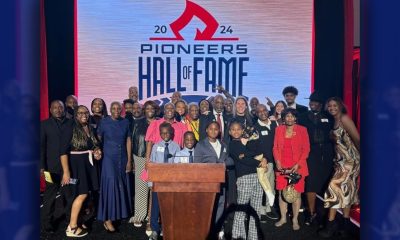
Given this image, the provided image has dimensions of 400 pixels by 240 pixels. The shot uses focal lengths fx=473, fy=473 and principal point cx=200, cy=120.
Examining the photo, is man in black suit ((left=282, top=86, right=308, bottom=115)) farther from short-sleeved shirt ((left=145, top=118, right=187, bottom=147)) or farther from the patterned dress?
short-sleeved shirt ((left=145, top=118, right=187, bottom=147))

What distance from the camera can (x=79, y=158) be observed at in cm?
502

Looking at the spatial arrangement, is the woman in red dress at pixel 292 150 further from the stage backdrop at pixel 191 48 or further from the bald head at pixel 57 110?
the bald head at pixel 57 110

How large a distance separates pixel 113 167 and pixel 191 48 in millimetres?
2097

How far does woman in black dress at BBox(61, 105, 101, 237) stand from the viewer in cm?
497

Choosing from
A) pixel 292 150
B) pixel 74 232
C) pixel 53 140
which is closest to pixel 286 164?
pixel 292 150

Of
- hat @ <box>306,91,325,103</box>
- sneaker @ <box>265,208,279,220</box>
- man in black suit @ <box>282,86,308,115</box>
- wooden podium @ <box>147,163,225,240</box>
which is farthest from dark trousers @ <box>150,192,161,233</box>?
hat @ <box>306,91,325,103</box>

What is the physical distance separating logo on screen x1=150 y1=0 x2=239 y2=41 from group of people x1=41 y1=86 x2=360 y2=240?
3.08 feet

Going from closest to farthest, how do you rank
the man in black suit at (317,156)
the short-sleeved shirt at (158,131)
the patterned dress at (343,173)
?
the patterned dress at (343,173) → the short-sleeved shirt at (158,131) → the man in black suit at (317,156)

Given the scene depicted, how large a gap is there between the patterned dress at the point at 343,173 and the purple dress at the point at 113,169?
2260 millimetres

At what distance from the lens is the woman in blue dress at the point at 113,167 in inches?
204

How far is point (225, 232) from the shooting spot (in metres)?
5.24

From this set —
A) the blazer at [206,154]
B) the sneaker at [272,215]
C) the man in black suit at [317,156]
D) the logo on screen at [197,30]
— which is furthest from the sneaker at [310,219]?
the logo on screen at [197,30]

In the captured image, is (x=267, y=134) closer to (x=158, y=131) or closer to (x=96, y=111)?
(x=158, y=131)
